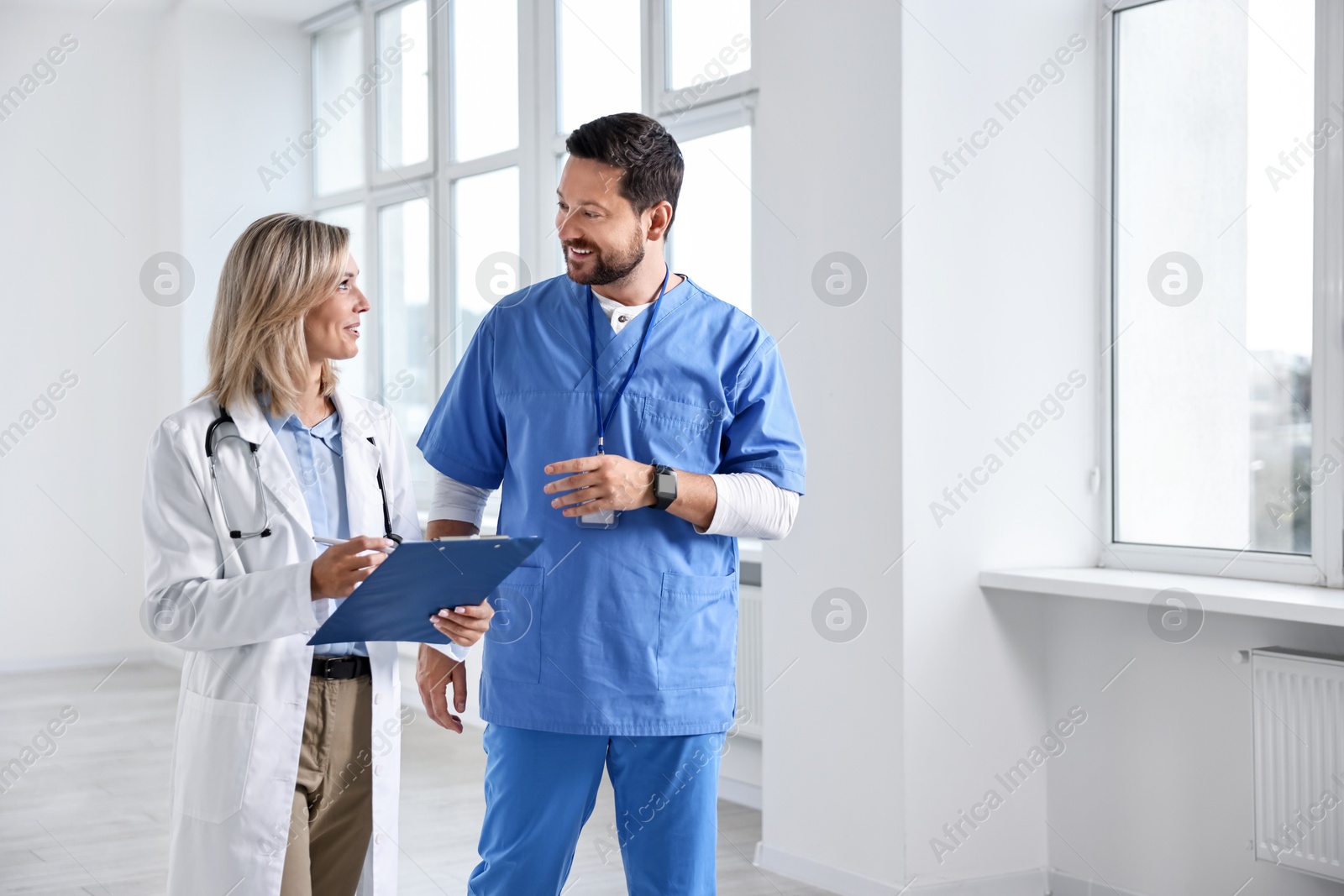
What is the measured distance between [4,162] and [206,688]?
20.8 ft

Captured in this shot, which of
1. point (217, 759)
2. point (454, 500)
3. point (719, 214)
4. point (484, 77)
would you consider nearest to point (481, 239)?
point (484, 77)

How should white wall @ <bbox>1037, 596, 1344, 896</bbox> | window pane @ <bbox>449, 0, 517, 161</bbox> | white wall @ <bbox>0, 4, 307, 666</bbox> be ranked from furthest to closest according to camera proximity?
white wall @ <bbox>0, 4, 307, 666</bbox>, window pane @ <bbox>449, 0, 517, 161</bbox>, white wall @ <bbox>1037, 596, 1344, 896</bbox>

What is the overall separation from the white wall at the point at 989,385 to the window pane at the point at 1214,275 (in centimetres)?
12

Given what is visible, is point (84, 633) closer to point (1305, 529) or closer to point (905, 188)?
point (905, 188)

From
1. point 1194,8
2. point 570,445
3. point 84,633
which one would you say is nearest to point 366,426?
point 570,445

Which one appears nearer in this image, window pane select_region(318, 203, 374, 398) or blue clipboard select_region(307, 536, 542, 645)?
blue clipboard select_region(307, 536, 542, 645)

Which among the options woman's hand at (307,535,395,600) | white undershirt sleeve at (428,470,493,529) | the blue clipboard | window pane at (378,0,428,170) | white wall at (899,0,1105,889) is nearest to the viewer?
the blue clipboard

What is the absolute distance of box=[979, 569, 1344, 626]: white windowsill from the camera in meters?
2.63

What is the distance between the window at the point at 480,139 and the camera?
14.6ft

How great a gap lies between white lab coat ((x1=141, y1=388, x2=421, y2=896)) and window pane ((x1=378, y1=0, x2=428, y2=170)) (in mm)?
4921

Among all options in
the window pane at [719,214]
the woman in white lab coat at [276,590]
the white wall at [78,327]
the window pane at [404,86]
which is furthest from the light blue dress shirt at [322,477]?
the white wall at [78,327]

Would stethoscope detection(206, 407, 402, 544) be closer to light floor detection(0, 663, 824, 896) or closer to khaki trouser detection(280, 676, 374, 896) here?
khaki trouser detection(280, 676, 374, 896)

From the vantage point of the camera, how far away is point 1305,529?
298 centimetres

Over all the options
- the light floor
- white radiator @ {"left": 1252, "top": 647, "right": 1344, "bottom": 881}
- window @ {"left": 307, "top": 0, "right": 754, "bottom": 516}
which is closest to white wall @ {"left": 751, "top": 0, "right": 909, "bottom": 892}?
the light floor
